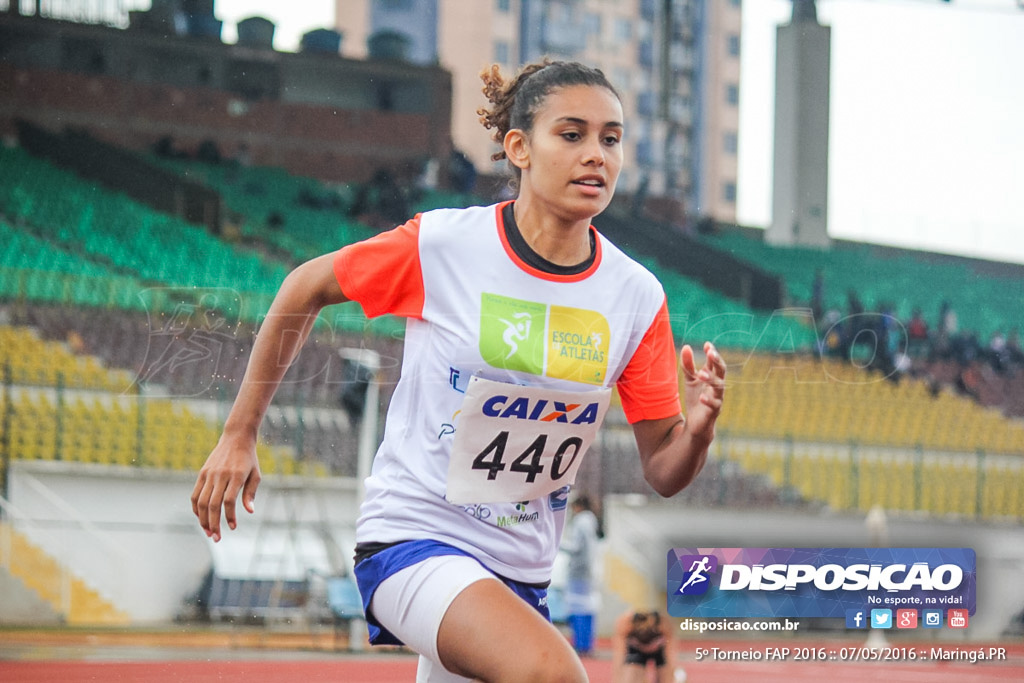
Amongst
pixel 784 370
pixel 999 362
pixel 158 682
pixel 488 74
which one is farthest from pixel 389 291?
pixel 999 362

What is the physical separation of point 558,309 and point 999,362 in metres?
3.83

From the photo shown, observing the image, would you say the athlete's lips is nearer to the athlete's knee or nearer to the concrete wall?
the athlete's knee

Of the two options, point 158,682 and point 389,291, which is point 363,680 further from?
point 389,291

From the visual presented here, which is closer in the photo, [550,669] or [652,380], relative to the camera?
[550,669]

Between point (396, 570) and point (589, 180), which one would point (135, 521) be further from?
point (589, 180)

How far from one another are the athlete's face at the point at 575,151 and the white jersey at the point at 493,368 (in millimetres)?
125

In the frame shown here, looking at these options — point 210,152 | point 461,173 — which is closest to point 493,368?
point 461,173

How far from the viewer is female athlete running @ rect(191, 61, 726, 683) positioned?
2.11 meters

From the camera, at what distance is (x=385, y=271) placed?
7.36 ft

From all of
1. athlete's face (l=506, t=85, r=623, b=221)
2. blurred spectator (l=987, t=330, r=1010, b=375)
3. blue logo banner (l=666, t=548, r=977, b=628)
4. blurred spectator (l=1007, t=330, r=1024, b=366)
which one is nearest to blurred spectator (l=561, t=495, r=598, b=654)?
blurred spectator (l=987, t=330, r=1010, b=375)

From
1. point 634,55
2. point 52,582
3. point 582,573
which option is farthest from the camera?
point 582,573

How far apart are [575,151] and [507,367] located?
41 cm

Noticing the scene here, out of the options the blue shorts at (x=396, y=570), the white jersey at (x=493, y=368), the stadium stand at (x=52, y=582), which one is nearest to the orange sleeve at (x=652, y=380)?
the white jersey at (x=493, y=368)

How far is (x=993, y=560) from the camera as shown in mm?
4637
